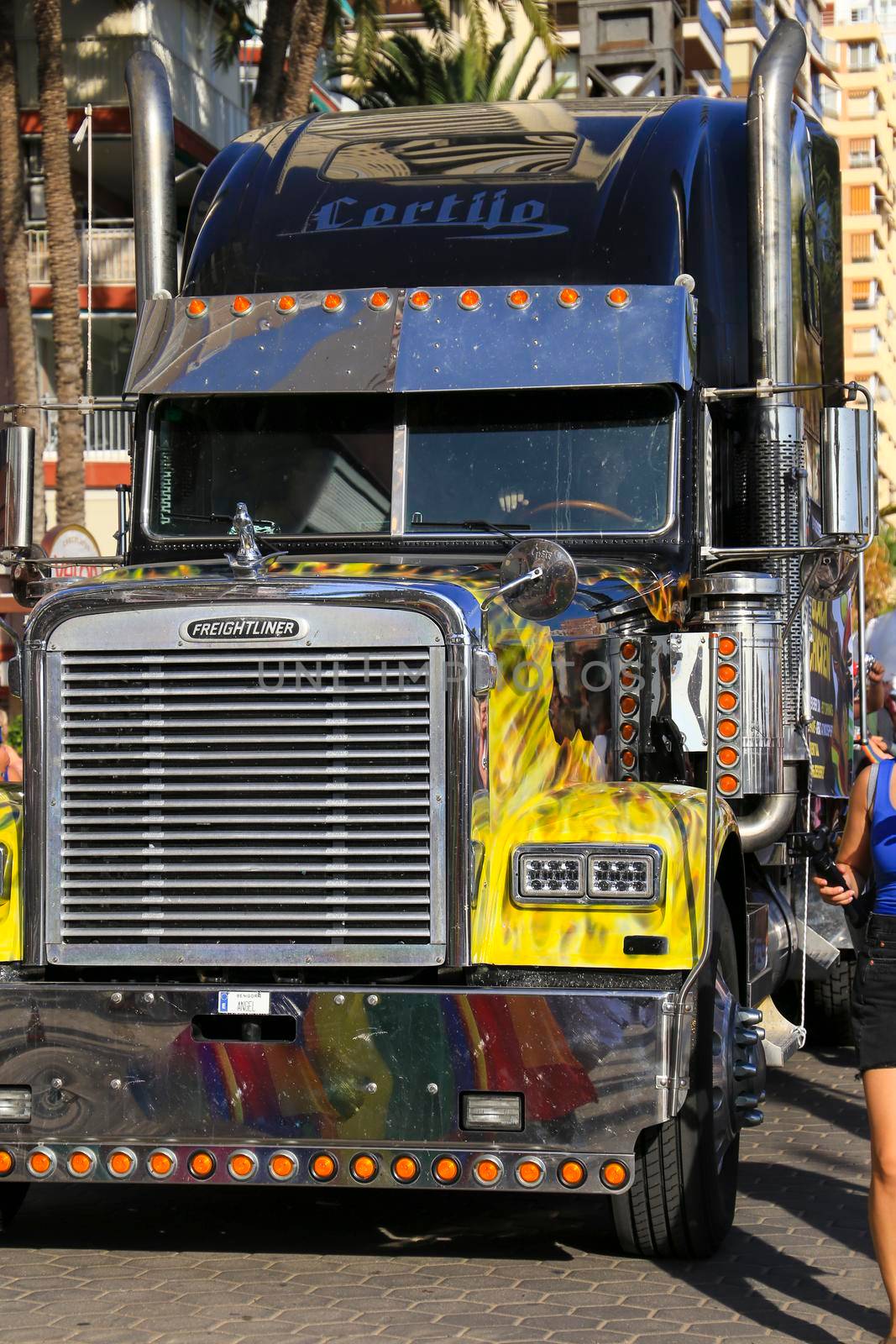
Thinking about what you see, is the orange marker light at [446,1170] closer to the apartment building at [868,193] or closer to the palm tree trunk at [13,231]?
the palm tree trunk at [13,231]

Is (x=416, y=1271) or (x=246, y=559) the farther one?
(x=416, y=1271)

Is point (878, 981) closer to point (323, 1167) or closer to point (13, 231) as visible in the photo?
point (323, 1167)

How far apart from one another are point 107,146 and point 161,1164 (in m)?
29.9

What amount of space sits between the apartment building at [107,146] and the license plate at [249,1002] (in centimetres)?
2703

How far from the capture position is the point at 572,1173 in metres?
6.31

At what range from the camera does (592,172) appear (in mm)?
8938

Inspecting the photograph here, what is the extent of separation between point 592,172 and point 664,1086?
418cm

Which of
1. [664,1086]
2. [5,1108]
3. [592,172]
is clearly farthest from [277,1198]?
[592,172]

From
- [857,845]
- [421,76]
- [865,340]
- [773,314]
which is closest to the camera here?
[857,845]

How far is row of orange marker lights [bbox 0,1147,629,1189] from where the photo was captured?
631cm

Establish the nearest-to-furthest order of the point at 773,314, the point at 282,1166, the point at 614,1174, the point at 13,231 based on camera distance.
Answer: the point at 614,1174
the point at 282,1166
the point at 773,314
the point at 13,231

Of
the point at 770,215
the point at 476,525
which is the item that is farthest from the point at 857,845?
the point at 770,215

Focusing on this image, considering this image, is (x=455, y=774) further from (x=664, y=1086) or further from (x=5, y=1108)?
(x=5, y=1108)

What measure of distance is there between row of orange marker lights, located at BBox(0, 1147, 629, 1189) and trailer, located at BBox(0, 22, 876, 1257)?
0.4 inches
